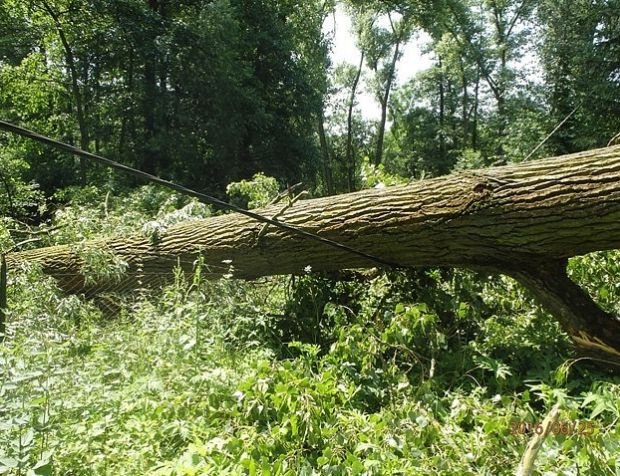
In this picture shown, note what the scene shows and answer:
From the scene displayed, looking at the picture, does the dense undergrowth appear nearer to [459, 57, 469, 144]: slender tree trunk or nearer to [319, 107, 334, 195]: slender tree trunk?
[319, 107, 334, 195]: slender tree trunk

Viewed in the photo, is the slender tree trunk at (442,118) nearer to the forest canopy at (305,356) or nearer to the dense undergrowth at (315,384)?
the forest canopy at (305,356)

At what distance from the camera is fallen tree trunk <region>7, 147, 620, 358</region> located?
2.45 m

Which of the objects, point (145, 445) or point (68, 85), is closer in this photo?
point (145, 445)

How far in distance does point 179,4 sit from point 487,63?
13.4 meters

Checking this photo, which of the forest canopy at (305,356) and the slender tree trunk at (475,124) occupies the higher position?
the slender tree trunk at (475,124)

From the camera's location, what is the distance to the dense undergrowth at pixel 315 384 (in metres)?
1.83

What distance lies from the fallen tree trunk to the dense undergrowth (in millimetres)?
228

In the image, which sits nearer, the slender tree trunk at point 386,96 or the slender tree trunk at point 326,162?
the slender tree trunk at point 326,162

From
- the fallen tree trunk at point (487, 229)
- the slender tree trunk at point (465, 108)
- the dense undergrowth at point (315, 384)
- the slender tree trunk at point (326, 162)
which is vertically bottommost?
the dense undergrowth at point (315, 384)

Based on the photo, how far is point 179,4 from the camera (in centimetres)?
1420

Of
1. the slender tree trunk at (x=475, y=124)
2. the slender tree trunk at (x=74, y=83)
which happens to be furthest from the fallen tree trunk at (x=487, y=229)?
the slender tree trunk at (x=475, y=124)

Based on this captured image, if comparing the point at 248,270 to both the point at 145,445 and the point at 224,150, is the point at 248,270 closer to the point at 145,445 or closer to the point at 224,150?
the point at 145,445

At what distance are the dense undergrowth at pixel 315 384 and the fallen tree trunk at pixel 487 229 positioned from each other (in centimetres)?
23

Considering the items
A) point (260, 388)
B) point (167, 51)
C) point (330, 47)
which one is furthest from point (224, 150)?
point (260, 388)
